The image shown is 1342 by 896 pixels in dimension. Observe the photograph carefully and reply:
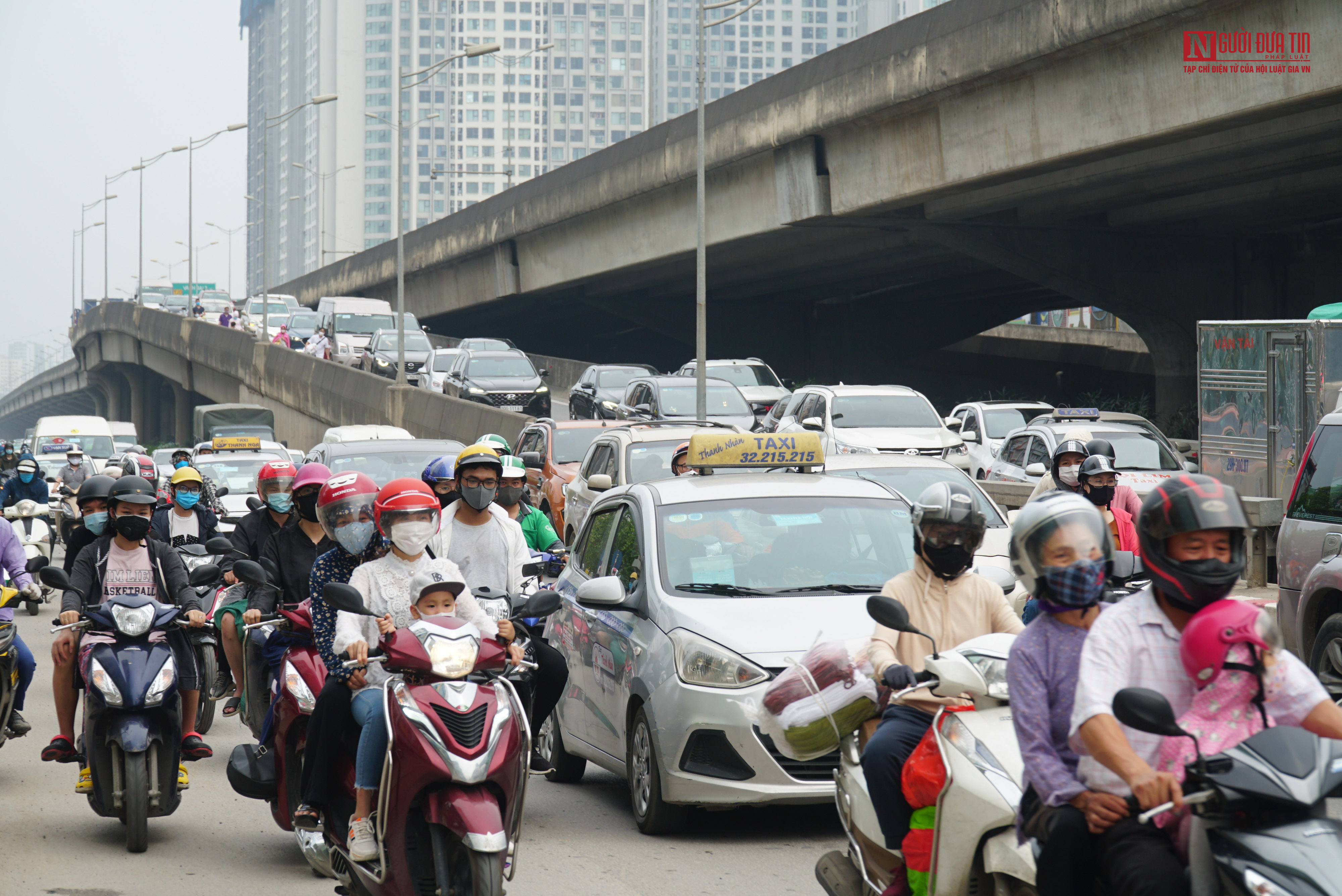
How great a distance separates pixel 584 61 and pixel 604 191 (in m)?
152

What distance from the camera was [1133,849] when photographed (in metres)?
3.55

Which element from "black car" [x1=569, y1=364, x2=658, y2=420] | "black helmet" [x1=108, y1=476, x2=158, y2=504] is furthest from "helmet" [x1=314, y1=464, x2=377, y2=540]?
"black car" [x1=569, y1=364, x2=658, y2=420]

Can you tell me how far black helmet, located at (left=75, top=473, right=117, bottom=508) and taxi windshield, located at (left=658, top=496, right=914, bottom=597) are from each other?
2.77 meters

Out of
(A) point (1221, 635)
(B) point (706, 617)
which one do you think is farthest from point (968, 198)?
(A) point (1221, 635)

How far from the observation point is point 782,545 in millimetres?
8062

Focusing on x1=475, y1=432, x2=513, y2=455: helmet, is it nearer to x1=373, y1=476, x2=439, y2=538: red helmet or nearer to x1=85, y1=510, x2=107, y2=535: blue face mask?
x1=85, y1=510, x2=107, y2=535: blue face mask

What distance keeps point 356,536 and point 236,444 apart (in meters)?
15.3

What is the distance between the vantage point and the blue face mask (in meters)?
8.24

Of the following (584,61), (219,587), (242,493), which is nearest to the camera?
(219,587)

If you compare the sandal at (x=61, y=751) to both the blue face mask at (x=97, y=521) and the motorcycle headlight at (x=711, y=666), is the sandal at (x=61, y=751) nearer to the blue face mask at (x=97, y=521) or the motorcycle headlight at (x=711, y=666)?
the blue face mask at (x=97, y=521)

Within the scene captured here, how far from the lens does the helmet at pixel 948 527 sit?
17.1 feet

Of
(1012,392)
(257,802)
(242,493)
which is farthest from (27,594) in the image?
(1012,392)

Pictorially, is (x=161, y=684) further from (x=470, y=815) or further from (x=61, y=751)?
(x=470, y=815)

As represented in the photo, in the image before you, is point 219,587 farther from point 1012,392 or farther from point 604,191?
point 1012,392
